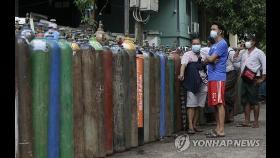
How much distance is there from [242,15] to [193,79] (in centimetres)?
908

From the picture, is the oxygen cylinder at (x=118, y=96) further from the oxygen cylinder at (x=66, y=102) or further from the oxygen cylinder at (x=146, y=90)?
the oxygen cylinder at (x=66, y=102)

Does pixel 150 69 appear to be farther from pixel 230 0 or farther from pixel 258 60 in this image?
pixel 230 0

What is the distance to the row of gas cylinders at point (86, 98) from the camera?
207 inches

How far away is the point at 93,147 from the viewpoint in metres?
6.24

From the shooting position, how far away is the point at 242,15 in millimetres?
17109

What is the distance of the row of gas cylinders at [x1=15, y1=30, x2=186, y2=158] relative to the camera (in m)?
5.25

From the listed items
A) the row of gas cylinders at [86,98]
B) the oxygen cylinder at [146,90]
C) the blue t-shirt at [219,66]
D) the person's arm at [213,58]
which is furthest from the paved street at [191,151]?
the person's arm at [213,58]

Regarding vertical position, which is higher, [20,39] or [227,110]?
[20,39]

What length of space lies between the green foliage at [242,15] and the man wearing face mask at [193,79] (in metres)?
8.30

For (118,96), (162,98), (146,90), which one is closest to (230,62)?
(162,98)

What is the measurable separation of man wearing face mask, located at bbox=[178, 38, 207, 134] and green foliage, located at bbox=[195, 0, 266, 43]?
8296 millimetres

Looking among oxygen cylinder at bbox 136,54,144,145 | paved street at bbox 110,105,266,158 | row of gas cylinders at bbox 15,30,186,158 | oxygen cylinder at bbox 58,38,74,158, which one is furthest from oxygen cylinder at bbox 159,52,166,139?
oxygen cylinder at bbox 58,38,74,158

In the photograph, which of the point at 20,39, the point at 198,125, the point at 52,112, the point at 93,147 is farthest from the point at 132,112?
the point at 198,125

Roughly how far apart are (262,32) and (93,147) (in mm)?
11970
